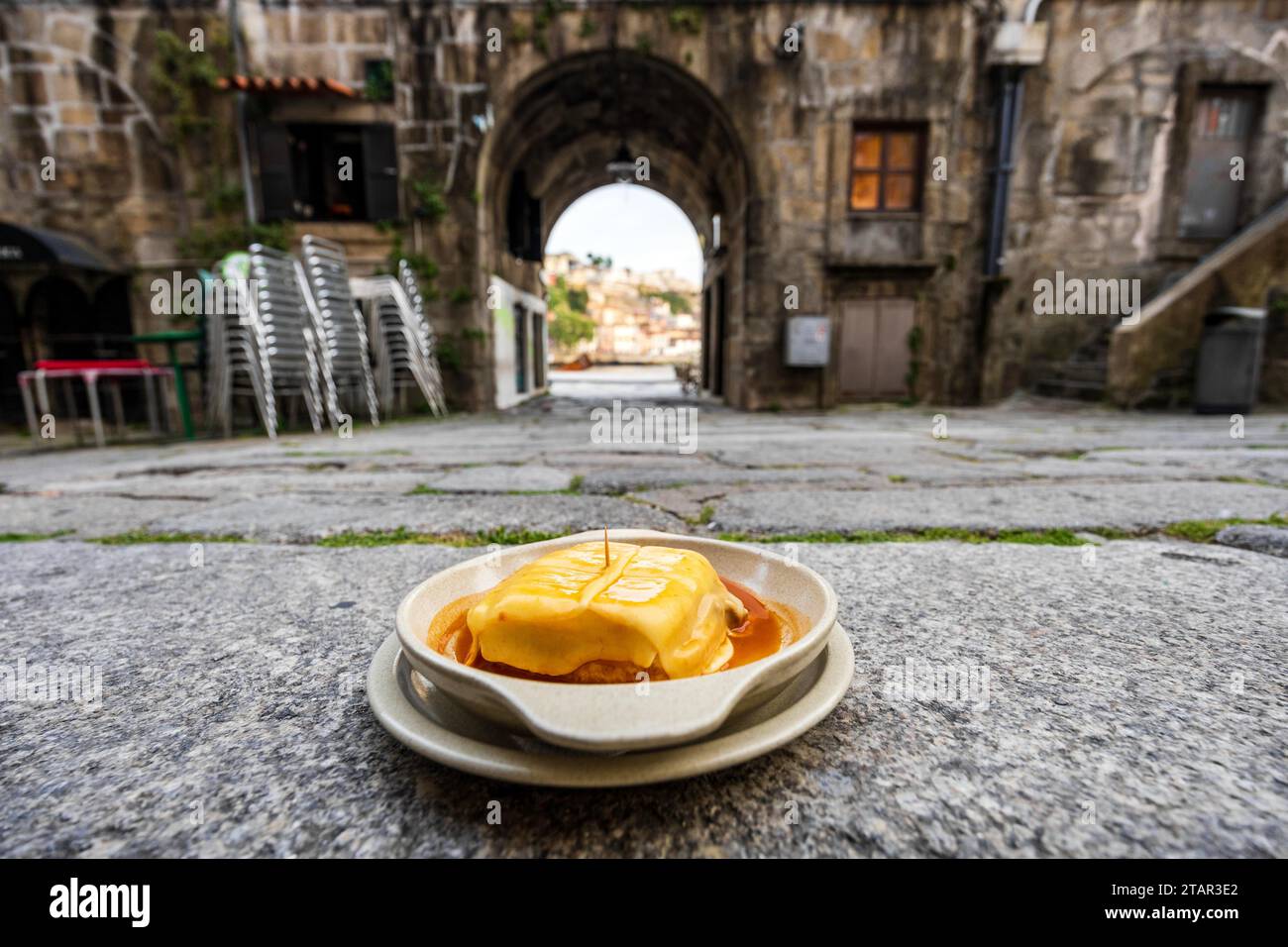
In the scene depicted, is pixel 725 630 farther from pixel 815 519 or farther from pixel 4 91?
pixel 4 91

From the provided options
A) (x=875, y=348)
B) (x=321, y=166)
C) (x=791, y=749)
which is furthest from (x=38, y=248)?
(x=875, y=348)

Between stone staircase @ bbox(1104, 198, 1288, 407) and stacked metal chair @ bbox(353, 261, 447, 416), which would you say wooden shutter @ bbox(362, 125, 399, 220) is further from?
stone staircase @ bbox(1104, 198, 1288, 407)

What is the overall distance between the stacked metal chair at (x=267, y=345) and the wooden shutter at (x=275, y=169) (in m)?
2.10

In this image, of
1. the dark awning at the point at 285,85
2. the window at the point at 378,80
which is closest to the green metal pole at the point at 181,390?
the dark awning at the point at 285,85

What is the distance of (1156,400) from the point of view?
698 centimetres

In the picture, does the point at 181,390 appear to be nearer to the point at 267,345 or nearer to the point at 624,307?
the point at 267,345

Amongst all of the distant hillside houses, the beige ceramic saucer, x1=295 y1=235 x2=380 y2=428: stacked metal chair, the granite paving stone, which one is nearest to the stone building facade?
x1=295 y1=235 x2=380 y2=428: stacked metal chair

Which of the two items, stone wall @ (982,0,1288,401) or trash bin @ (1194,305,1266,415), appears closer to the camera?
trash bin @ (1194,305,1266,415)

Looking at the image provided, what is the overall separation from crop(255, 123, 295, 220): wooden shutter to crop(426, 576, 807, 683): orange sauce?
8.29 meters

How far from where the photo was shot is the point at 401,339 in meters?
7.02

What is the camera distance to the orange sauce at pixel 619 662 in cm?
53

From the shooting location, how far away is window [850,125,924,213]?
7.54m

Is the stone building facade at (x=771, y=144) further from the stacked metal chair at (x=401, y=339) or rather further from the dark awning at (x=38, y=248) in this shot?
the dark awning at (x=38, y=248)

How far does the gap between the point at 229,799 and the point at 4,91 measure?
1063 centimetres
